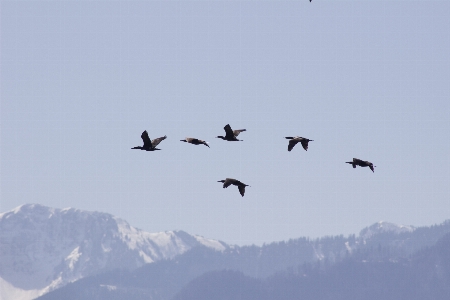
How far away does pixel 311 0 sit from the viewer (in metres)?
46.1

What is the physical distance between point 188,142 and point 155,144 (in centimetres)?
226

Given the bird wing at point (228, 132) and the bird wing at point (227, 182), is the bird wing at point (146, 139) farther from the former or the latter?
the bird wing at point (227, 182)

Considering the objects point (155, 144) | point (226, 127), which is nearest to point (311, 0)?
point (226, 127)

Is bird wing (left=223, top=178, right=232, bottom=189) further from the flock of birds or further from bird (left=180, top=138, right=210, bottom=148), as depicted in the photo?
bird (left=180, top=138, right=210, bottom=148)

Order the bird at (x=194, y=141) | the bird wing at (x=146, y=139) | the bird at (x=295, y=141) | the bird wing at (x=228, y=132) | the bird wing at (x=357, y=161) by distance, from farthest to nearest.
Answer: the bird at (x=295, y=141) < the bird wing at (x=357, y=161) < the bird at (x=194, y=141) < the bird wing at (x=228, y=132) < the bird wing at (x=146, y=139)

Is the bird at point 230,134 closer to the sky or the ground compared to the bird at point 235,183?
closer to the sky

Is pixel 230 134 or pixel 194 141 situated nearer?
pixel 194 141

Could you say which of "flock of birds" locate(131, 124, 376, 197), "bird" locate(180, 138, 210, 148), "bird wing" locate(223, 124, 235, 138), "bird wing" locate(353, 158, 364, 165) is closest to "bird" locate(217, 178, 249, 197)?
"flock of birds" locate(131, 124, 376, 197)

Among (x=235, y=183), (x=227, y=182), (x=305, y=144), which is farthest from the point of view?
(x=305, y=144)

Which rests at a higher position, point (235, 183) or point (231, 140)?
point (231, 140)

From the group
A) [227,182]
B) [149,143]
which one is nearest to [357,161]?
[227,182]

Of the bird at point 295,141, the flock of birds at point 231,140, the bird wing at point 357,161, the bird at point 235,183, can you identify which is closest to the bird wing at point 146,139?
the flock of birds at point 231,140

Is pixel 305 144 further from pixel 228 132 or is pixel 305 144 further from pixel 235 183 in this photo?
pixel 235 183

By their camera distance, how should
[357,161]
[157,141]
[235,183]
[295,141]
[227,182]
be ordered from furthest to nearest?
[295,141]
[357,161]
[157,141]
[235,183]
[227,182]
